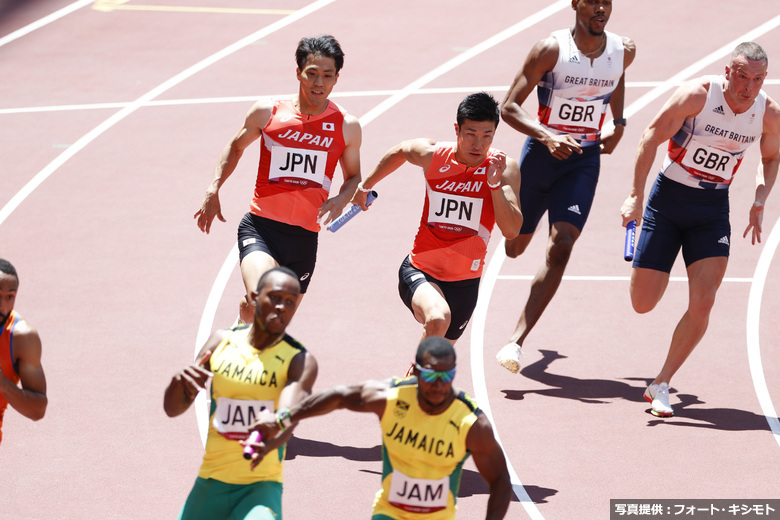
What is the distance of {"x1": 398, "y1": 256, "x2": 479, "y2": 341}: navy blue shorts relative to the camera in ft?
25.7

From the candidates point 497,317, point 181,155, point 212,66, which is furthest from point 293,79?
point 497,317

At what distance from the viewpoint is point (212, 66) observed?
1553 centimetres

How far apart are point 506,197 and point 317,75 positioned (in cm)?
160

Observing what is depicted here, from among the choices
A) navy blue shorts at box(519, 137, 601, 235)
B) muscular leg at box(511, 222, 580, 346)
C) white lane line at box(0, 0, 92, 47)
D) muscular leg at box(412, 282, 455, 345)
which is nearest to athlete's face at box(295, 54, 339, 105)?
muscular leg at box(412, 282, 455, 345)

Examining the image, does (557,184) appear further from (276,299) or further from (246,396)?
(246,396)

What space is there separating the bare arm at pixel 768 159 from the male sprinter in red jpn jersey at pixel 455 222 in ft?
6.96

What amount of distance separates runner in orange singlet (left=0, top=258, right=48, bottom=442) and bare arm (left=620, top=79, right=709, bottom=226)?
441cm

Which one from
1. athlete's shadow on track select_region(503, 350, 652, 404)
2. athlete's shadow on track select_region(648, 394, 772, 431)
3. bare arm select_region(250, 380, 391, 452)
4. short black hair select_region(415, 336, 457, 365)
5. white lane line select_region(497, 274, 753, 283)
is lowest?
athlete's shadow on track select_region(503, 350, 652, 404)

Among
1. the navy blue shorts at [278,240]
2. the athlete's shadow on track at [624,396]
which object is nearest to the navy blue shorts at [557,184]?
the athlete's shadow on track at [624,396]

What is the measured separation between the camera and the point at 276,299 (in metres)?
5.54

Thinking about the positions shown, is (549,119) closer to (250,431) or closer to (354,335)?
(354,335)

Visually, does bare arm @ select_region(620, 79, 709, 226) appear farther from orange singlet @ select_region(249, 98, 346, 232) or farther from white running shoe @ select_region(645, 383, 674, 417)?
A: orange singlet @ select_region(249, 98, 346, 232)

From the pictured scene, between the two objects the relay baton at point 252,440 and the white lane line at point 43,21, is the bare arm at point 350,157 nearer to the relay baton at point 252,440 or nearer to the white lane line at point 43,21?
the relay baton at point 252,440

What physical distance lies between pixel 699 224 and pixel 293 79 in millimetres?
7619
